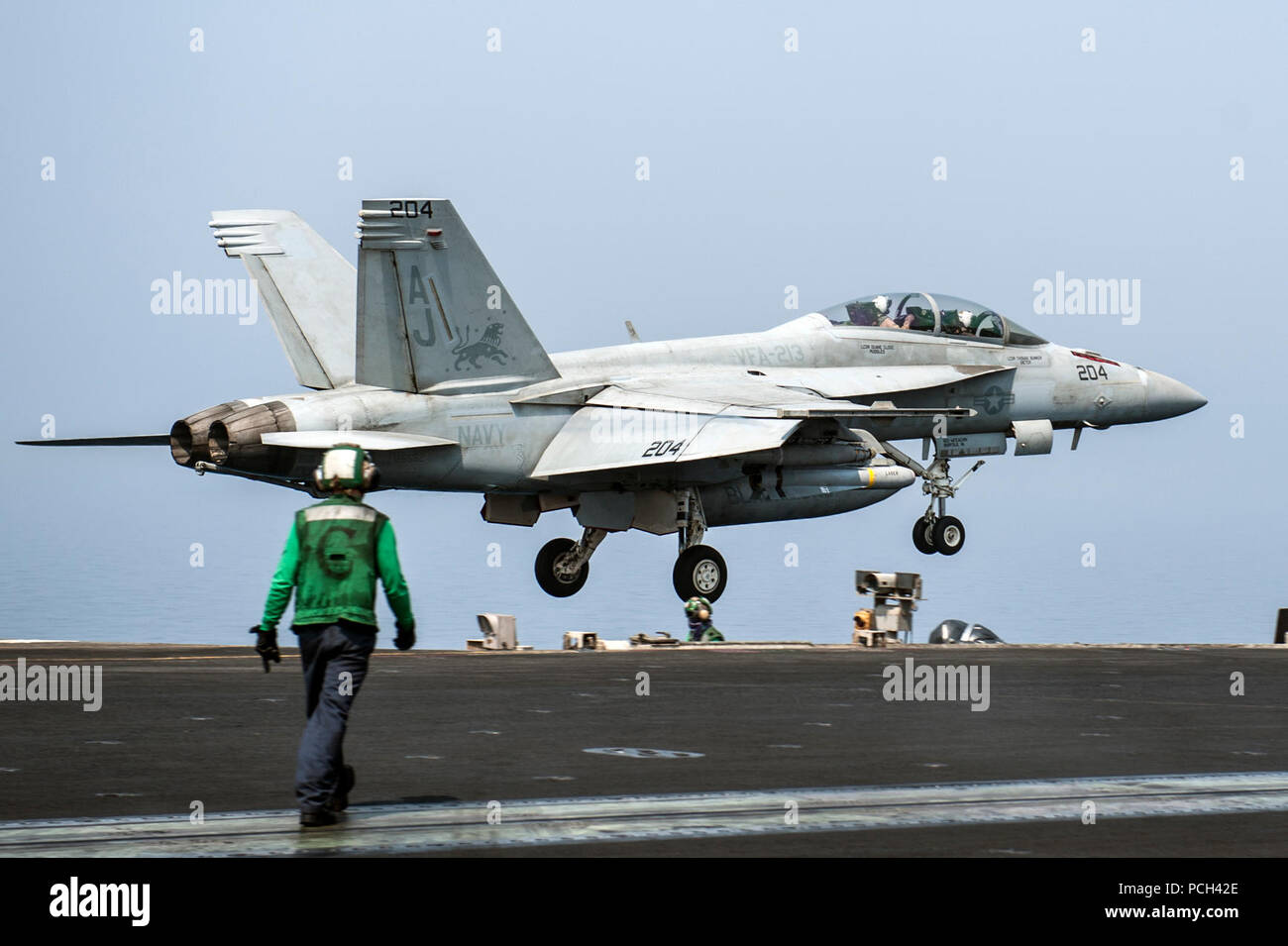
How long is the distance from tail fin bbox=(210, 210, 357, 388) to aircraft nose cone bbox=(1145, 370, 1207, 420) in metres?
12.7

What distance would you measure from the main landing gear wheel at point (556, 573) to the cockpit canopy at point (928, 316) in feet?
17.5

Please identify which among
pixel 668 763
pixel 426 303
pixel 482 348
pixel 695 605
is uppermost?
pixel 426 303

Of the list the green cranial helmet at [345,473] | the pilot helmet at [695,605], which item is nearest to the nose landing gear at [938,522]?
the pilot helmet at [695,605]

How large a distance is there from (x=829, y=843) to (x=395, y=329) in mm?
14987

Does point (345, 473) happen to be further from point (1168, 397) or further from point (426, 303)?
point (1168, 397)

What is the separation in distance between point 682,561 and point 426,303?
4.96 m

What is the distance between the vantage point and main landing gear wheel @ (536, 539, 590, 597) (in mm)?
24266

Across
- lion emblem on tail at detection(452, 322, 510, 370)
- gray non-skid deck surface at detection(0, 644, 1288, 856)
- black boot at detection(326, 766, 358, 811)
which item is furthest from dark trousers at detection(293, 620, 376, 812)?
lion emblem on tail at detection(452, 322, 510, 370)

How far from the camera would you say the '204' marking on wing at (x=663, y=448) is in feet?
72.6

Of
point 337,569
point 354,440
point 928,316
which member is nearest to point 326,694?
point 337,569

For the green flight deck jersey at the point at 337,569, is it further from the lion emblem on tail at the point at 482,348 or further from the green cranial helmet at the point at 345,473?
the lion emblem on tail at the point at 482,348

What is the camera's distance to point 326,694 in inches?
336

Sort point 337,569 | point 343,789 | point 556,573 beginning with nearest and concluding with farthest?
point 343,789 < point 337,569 < point 556,573
